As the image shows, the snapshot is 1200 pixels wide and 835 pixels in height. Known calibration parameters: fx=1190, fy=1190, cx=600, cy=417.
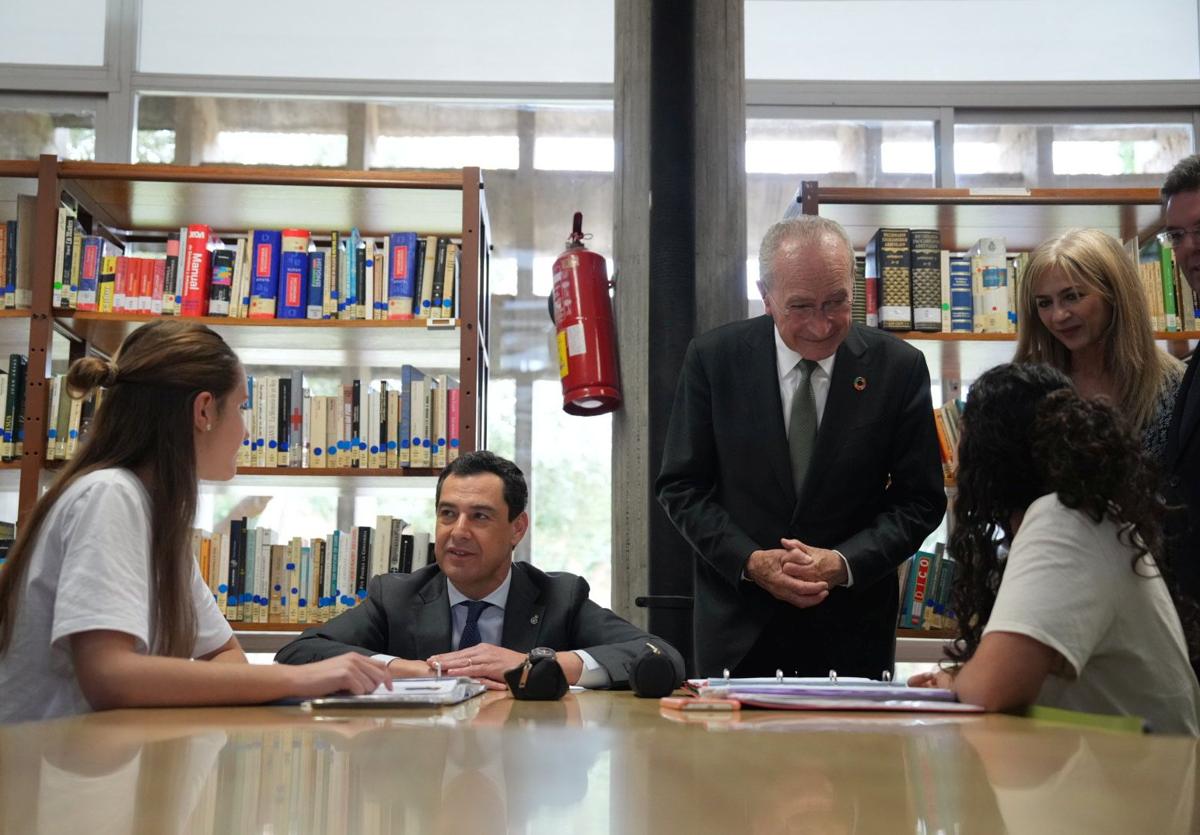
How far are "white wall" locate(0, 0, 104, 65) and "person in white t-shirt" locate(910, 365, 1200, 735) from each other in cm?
393

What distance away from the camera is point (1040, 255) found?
2.45m

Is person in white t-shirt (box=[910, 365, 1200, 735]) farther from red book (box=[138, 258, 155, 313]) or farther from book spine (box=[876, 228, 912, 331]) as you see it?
red book (box=[138, 258, 155, 313])

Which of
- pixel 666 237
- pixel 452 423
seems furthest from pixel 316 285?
pixel 666 237

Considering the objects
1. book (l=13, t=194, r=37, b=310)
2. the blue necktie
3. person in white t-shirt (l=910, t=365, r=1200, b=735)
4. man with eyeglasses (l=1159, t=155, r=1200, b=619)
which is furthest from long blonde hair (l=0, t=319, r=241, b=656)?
book (l=13, t=194, r=37, b=310)

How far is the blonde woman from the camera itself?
7.63 feet

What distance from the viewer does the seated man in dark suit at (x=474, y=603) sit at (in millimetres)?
2414

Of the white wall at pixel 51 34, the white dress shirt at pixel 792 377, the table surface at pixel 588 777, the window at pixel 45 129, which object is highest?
the white wall at pixel 51 34

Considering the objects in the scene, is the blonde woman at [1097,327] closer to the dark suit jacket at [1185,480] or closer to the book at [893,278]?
the dark suit jacket at [1185,480]

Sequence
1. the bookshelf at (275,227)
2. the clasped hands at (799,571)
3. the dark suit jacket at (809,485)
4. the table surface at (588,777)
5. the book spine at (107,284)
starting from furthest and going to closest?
the book spine at (107,284) < the bookshelf at (275,227) < the dark suit jacket at (809,485) < the clasped hands at (799,571) < the table surface at (588,777)

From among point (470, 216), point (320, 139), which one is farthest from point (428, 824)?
point (320, 139)

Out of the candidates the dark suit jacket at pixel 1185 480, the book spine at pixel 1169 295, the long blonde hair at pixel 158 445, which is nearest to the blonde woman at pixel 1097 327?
the dark suit jacket at pixel 1185 480

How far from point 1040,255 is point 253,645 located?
2.51 meters

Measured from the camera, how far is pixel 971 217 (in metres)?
3.72

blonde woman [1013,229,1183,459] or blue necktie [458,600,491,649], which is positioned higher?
blonde woman [1013,229,1183,459]
